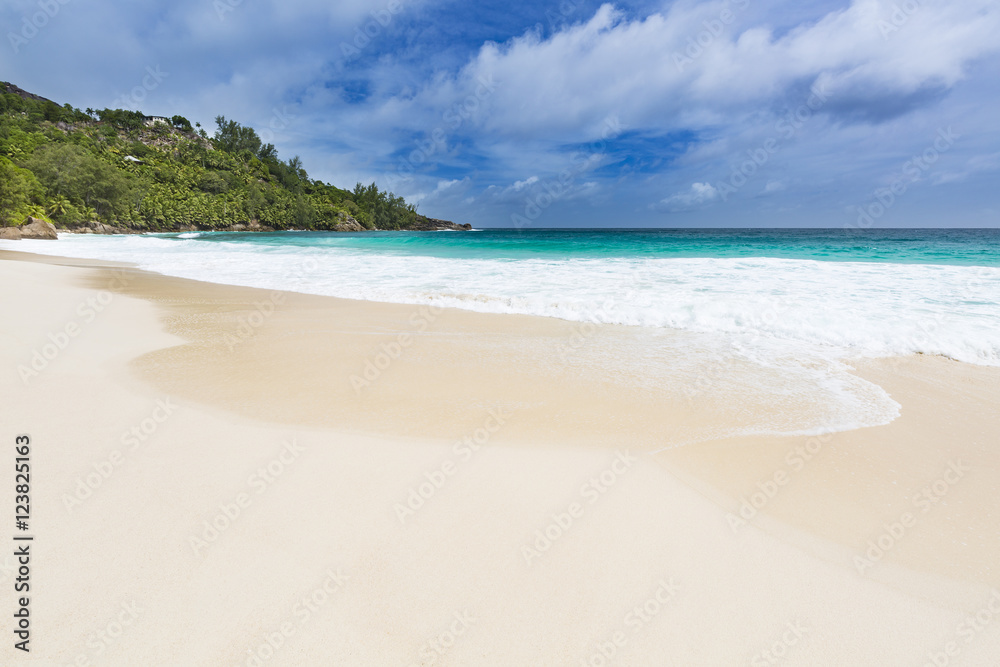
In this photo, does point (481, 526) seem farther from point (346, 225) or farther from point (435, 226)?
point (435, 226)

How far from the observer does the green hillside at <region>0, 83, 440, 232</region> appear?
4831 centimetres

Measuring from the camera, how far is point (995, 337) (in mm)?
5754

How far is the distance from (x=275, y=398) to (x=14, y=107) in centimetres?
14055

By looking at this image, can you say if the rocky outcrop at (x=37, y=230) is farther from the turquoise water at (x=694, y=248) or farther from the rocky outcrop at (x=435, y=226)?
the rocky outcrop at (x=435, y=226)

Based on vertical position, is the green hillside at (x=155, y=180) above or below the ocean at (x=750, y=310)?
above

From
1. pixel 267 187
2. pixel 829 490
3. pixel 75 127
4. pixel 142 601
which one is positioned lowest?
Result: pixel 829 490

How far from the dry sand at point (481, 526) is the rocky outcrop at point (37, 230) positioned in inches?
1530

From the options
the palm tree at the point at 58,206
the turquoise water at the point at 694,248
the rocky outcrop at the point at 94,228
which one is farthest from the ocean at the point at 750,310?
the rocky outcrop at the point at 94,228

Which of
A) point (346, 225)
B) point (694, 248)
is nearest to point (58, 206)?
point (346, 225)

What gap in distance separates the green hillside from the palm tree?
0.35 ft

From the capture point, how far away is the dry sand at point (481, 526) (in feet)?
5.32

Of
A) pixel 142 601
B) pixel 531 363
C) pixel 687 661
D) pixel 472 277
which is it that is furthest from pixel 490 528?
pixel 472 277

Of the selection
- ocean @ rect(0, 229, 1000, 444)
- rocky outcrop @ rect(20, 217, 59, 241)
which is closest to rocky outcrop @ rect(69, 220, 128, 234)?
rocky outcrop @ rect(20, 217, 59, 241)

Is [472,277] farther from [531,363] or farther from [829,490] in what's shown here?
[829,490]
